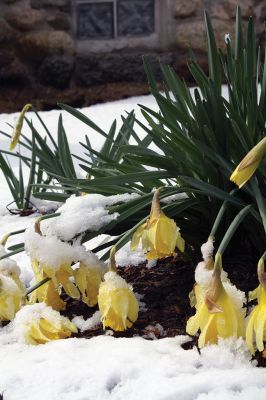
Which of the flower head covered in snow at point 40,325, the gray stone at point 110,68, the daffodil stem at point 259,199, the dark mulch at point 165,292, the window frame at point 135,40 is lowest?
the gray stone at point 110,68

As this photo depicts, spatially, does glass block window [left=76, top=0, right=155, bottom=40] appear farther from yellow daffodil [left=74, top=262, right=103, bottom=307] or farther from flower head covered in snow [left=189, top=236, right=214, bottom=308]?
flower head covered in snow [left=189, top=236, right=214, bottom=308]

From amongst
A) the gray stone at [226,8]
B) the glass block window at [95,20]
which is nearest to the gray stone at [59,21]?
the glass block window at [95,20]

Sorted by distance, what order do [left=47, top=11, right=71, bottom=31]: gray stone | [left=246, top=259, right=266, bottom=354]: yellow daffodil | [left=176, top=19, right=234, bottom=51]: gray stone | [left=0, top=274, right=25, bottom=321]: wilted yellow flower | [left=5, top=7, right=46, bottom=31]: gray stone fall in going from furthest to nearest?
[left=176, top=19, right=234, bottom=51]: gray stone
[left=47, top=11, right=71, bottom=31]: gray stone
[left=5, top=7, right=46, bottom=31]: gray stone
[left=0, top=274, right=25, bottom=321]: wilted yellow flower
[left=246, top=259, right=266, bottom=354]: yellow daffodil

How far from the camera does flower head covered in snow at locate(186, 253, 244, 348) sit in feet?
3.79

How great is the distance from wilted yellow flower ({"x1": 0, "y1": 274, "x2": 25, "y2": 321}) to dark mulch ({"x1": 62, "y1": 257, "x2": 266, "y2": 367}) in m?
0.14

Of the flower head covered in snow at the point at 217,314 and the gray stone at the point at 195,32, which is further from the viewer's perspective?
the gray stone at the point at 195,32

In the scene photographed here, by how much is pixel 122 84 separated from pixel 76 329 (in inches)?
137

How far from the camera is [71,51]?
4586mm

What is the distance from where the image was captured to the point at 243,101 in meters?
1.55

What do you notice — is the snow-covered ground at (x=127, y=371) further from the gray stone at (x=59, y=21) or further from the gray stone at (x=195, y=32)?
the gray stone at (x=195, y=32)

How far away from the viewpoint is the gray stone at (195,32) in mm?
4625

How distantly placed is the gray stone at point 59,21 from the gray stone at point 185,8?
67cm

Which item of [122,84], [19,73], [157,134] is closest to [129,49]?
[122,84]

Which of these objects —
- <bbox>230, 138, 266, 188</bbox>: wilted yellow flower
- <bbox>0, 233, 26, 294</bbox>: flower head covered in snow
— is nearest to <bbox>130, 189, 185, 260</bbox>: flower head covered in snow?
<bbox>230, 138, 266, 188</bbox>: wilted yellow flower
